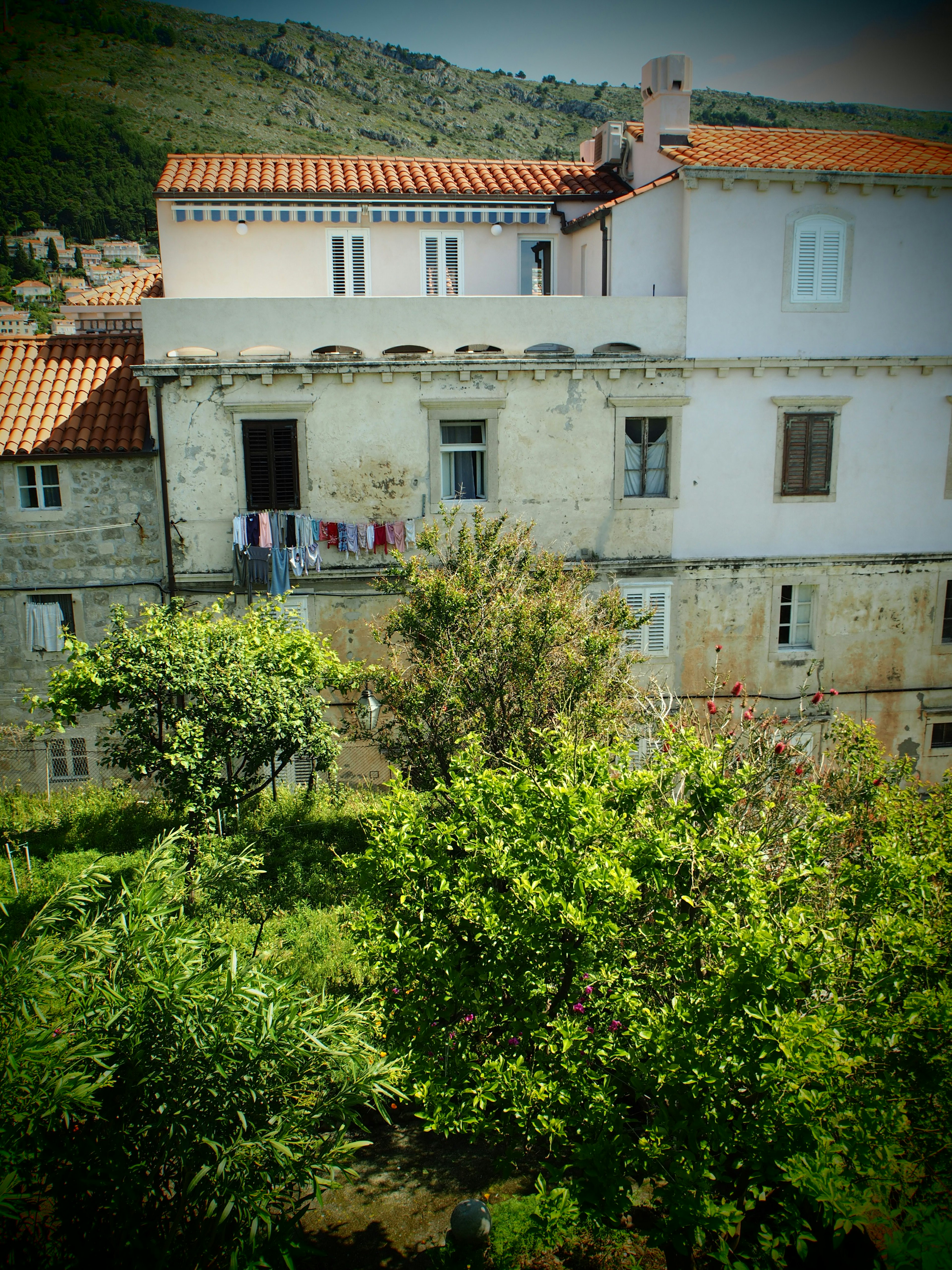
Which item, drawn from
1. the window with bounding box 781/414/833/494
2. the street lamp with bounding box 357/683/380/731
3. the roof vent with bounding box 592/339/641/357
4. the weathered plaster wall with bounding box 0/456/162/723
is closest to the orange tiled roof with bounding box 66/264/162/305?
the weathered plaster wall with bounding box 0/456/162/723

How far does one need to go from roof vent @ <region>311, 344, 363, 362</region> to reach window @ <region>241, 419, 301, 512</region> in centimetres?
147

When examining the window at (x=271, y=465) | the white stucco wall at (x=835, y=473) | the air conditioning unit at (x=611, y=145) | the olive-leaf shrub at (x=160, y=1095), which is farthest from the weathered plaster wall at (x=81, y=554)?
the air conditioning unit at (x=611, y=145)

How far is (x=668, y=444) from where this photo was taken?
18594 millimetres

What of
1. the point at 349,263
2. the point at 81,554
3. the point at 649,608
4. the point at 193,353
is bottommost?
A: the point at 649,608

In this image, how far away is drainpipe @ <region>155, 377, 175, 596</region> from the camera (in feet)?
55.6

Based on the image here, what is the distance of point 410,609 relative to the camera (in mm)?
13609

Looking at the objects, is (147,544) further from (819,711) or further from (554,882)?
(819,711)

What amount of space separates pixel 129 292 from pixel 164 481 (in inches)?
406

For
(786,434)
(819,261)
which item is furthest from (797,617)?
(819,261)

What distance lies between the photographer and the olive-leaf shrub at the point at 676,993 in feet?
17.7

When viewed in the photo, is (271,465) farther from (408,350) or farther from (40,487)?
(40,487)

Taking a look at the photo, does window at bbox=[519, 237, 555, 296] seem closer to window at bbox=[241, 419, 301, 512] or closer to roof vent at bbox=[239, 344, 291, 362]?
roof vent at bbox=[239, 344, 291, 362]

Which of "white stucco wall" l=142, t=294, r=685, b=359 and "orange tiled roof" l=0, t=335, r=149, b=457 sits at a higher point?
"white stucco wall" l=142, t=294, r=685, b=359

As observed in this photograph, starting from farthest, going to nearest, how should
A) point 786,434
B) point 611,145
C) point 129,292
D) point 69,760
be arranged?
point 129,292 → point 611,145 → point 786,434 → point 69,760
